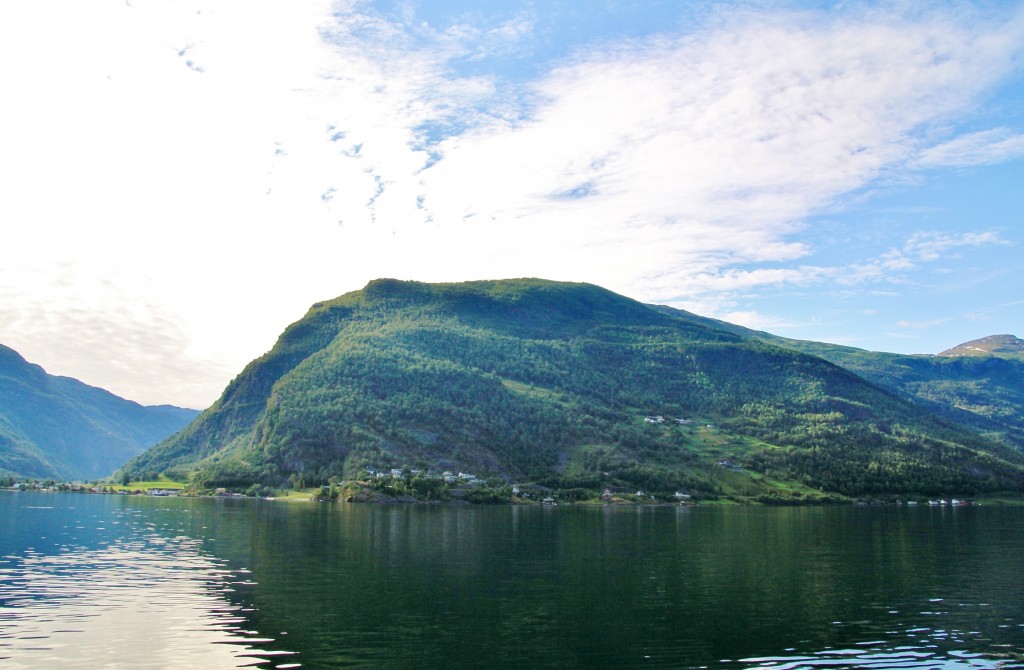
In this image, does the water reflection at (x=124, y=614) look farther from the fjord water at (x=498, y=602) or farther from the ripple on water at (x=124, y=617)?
the fjord water at (x=498, y=602)

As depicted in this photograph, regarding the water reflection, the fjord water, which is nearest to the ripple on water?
the water reflection

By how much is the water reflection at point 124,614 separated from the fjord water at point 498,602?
0.74 feet

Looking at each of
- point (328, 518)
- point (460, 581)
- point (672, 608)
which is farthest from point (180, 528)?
point (672, 608)

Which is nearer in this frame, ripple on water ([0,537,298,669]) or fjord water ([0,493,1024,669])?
ripple on water ([0,537,298,669])

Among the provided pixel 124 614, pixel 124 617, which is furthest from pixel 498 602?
pixel 124 614

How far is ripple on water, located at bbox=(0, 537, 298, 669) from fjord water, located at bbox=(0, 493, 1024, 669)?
20 cm

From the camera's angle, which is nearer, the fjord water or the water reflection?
the water reflection

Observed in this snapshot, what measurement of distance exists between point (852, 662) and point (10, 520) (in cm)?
15342

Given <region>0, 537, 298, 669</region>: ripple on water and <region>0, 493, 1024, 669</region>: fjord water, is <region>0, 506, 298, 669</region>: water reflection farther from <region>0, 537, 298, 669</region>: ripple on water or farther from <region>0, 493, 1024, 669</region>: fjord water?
<region>0, 493, 1024, 669</region>: fjord water

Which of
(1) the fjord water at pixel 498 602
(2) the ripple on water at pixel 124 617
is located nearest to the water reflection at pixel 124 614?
(2) the ripple on water at pixel 124 617

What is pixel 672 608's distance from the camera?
56.0m

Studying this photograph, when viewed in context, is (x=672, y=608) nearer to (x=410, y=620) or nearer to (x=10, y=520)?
(x=410, y=620)

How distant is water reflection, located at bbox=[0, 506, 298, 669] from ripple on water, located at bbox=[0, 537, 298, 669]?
0.06 metres

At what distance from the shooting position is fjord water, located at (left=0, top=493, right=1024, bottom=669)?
1649 inches
